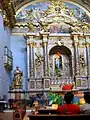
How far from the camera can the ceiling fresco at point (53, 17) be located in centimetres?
2211

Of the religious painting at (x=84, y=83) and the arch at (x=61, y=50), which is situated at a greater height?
the arch at (x=61, y=50)

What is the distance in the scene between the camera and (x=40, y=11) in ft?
→ 75.4

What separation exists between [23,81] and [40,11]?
6.04 meters

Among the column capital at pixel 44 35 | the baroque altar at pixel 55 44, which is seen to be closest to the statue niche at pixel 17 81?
the baroque altar at pixel 55 44

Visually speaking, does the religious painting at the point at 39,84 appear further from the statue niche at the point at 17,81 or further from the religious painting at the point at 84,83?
the religious painting at the point at 84,83

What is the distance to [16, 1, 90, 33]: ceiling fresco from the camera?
72.5ft

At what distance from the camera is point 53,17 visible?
22.5 m

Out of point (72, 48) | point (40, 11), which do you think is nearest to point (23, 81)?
point (72, 48)

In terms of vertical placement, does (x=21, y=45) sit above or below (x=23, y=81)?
above

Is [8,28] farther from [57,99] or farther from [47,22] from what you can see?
[57,99]

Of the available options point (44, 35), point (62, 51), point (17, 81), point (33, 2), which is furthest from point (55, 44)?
point (33, 2)

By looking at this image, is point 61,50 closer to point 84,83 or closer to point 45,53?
point 45,53

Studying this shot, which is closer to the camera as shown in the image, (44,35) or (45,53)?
(45,53)

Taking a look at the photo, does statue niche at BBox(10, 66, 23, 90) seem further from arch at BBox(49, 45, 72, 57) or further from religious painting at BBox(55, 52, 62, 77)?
arch at BBox(49, 45, 72, 57)
